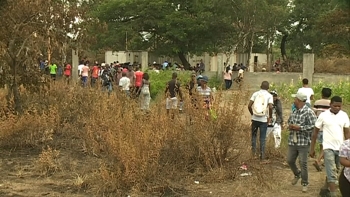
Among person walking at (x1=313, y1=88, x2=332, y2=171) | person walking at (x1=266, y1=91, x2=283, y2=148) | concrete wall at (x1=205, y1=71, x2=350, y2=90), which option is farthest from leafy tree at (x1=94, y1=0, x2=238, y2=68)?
person walking at (x1=313, y1=88, x2=332, y2=171)

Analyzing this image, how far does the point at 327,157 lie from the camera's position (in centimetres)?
692

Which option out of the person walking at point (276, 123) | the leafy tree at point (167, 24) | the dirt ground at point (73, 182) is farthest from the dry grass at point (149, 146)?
the leafy tree at point (167, 24)


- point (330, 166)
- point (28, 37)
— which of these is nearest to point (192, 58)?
point (28, 37)

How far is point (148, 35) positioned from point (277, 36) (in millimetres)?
11049

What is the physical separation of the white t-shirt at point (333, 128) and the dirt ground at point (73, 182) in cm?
90

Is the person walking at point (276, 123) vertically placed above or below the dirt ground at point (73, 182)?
above

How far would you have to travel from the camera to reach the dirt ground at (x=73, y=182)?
294 inches

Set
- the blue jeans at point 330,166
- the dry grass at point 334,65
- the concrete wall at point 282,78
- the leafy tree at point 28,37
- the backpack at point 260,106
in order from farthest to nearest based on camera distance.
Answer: the dry grass at point 334,65 < the concrete wall at point 282,78 < the leafy tree at point 28,37 < the backpack at point 260,106 < the blue jeans at point 330,166

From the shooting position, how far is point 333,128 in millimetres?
6949

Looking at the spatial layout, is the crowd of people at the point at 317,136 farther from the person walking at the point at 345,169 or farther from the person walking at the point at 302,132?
the person walking at the point at 345,169

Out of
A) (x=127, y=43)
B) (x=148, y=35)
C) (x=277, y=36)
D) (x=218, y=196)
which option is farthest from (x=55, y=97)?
(x=277, y=36)

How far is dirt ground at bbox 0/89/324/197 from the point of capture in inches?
294

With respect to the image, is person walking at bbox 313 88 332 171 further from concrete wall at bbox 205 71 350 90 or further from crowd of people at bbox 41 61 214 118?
concrete wall at bbox 205 71 350 90

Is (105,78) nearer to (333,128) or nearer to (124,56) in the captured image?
(333,128)
